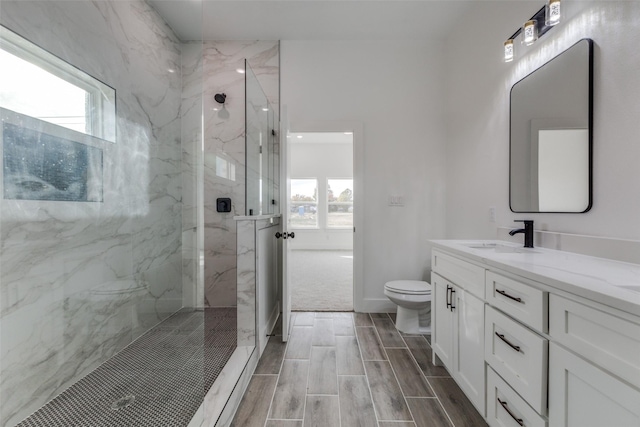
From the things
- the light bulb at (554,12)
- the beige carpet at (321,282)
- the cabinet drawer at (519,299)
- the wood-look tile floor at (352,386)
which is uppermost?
the light bulb at (554,12)

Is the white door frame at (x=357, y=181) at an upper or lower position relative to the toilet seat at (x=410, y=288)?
upper

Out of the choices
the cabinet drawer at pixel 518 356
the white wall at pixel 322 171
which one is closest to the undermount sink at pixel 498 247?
the cabinet drawer at pixel 518 356

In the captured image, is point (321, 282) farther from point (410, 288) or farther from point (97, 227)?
point (97, 227)

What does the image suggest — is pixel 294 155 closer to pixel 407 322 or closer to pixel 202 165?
pixel 202 165

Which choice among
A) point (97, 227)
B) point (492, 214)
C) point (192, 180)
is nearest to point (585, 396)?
point (492, 214)

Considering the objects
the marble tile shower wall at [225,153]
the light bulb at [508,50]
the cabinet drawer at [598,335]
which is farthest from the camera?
the marble tile shower wall at [225,153]

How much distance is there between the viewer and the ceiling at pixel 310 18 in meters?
2.26

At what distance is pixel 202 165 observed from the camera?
2594mm

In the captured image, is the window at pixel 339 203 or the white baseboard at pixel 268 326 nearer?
the white baseboard at pixel 268 326

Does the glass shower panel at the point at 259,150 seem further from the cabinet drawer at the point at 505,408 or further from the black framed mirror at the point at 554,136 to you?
the black framed mirror at the point at 554,136

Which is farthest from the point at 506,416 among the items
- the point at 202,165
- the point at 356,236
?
the point at 202,165

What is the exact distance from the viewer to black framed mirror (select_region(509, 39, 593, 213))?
1289 mm

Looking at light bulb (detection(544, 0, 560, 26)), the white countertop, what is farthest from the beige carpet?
light bulb (detection(544, 0, 560, 26))

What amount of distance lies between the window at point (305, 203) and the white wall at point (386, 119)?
4117 mm
